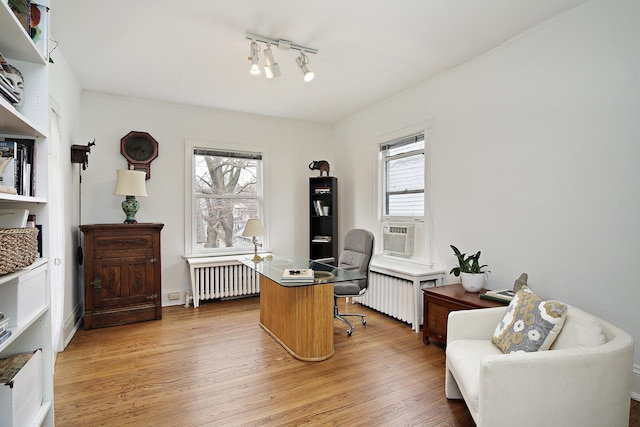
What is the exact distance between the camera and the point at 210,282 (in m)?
4.39

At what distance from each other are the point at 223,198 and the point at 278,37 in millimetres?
2587

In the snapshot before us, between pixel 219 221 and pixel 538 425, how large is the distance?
415 centimetres

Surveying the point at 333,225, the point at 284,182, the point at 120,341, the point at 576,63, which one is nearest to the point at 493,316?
the point at 576,63

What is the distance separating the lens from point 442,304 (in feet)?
9.52

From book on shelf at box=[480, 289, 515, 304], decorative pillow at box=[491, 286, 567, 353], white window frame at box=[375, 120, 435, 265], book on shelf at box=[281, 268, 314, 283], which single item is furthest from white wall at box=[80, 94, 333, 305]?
decorative pillow at box=[491, 286, 567, 353]

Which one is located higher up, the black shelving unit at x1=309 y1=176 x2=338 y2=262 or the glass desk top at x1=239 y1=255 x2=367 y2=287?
the black shelving unit at x1=309 y1=176 x2=338 y2=262

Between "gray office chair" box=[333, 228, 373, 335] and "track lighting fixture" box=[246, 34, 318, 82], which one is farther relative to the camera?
"gray office chair" box=[333, 228, 373, 335]

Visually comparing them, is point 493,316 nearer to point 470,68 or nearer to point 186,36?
point 470,68

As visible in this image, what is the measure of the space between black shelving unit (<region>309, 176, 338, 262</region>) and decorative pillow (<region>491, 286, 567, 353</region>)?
9.96ft

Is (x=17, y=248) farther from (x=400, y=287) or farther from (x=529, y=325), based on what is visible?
(x=400, y=287)

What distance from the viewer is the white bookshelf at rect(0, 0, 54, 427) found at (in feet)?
4.48

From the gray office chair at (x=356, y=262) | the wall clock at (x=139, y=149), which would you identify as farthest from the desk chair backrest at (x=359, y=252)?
the wall clock at (x=139, y=149)

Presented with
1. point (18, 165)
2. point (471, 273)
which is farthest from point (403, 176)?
point (18, 165)

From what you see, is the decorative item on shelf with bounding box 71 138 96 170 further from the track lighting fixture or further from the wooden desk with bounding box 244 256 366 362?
the wooden desk with bounding box 244 256 366 362
